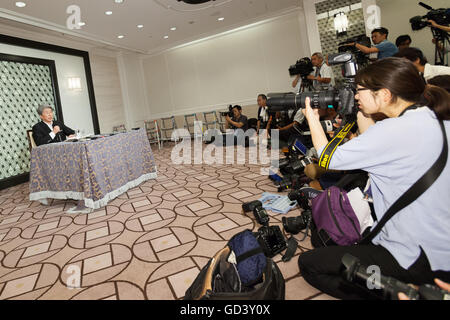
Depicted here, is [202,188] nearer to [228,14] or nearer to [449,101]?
[449,101]

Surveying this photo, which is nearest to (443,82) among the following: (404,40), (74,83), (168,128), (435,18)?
(404,40)

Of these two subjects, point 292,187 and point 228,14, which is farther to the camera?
point 228,14

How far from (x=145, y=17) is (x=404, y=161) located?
580cm

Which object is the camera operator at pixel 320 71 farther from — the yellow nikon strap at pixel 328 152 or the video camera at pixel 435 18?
the yellow nikon strap at pixel 328 152

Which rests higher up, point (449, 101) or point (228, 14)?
point (228, 14)

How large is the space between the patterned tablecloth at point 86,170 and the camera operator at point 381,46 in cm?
335

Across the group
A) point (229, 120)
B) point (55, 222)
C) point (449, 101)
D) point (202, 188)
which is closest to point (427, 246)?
point (449, 101)

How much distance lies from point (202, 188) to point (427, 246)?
2.42 m

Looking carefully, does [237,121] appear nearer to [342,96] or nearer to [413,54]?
[413,54]

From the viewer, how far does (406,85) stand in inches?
36.0

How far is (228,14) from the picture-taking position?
238 inches

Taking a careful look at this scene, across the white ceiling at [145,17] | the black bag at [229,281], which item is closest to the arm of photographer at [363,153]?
the black bag at [229,281]

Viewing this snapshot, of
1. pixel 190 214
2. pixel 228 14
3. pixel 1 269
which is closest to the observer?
pixel 1 269

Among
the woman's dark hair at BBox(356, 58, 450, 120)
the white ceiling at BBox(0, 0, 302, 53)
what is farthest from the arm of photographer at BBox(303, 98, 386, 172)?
the white ceiling at BBox(0, 0, 302, 53)
